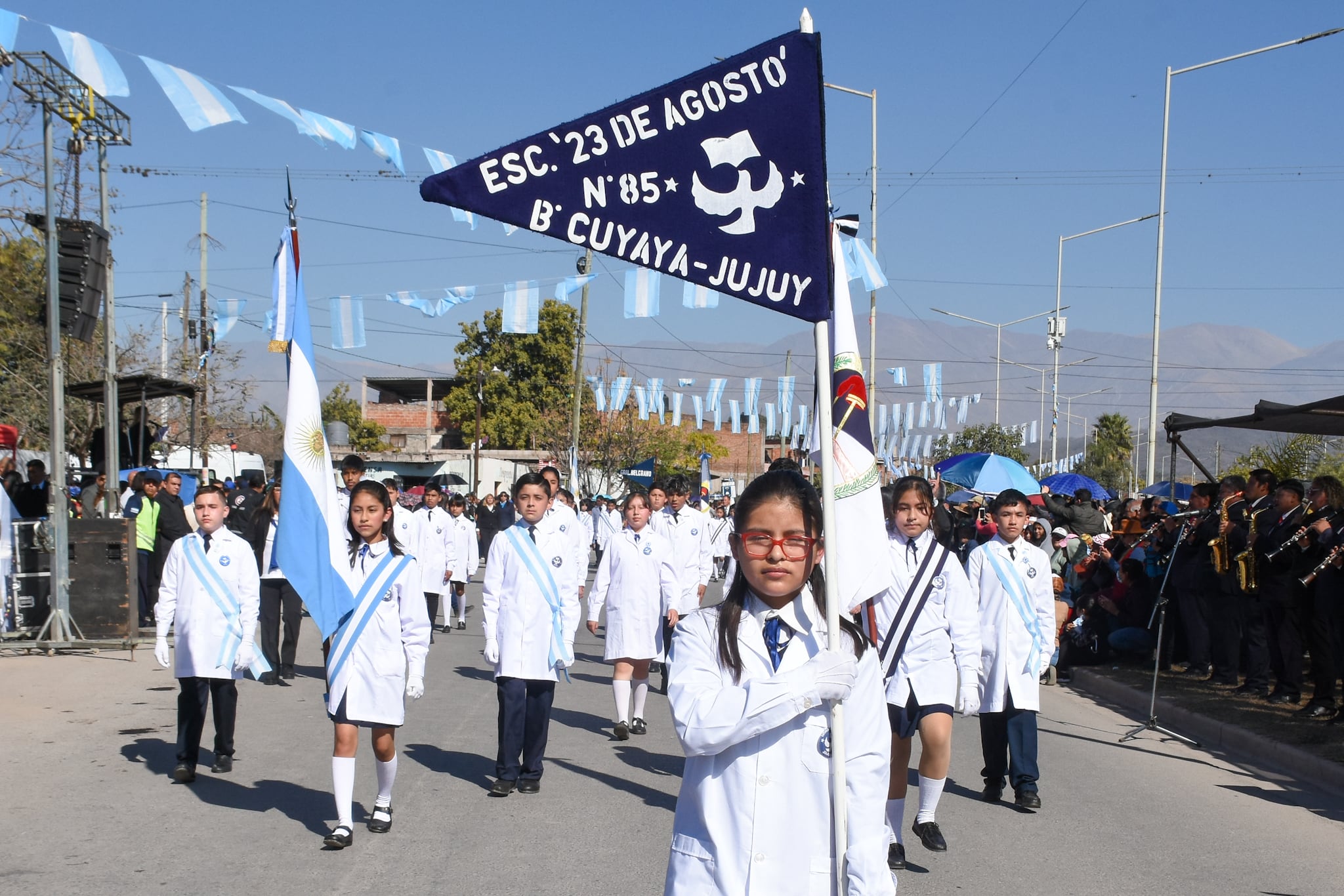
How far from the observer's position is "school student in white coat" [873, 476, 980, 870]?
6254 millimetres

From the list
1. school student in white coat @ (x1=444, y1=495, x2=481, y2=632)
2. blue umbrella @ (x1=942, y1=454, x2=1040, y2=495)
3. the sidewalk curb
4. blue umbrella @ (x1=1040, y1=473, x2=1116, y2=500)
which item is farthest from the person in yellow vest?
blue umbrella @ (x1=1040, y1=473, x2=1116, y2=500)

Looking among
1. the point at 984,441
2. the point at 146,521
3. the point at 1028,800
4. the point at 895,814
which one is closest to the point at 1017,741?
the point at 1028,800

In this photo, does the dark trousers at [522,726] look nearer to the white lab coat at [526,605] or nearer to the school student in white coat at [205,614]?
the white lab coat at [526,605]

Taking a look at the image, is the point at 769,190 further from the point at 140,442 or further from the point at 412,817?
the point at 140,442

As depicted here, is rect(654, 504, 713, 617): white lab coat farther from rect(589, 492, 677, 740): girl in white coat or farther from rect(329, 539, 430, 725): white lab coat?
rect(329, 539, 430, 725): white lab coat

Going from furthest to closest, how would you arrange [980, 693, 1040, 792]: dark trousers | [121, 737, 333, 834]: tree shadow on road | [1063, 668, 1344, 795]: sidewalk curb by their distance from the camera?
[1063, 668, 1344, 795]: sidewalk curb
[980, 693, 1040, 792]: dark trousers
[121, 737, 333, 834]: tree shadow on road

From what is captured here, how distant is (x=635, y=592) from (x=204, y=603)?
3751mm

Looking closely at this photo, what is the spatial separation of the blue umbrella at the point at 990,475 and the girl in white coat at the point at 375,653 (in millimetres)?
11405

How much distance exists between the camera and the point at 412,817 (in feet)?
23.3

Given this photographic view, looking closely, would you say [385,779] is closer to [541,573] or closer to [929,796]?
[541,573]

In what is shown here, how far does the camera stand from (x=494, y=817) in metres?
7.15

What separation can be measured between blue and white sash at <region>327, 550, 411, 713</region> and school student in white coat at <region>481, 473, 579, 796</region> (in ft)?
3.14

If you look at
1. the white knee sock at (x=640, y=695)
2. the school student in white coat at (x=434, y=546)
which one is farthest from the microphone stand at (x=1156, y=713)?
the school student in white coat at (x=434, y=546)

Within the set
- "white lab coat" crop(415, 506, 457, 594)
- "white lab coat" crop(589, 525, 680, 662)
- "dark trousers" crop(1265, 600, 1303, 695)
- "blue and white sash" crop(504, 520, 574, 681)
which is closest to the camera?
"blue and white sash" crop(504, 520, 574, 681)
